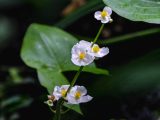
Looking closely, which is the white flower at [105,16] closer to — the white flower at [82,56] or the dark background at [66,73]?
the white flower at [82,56]

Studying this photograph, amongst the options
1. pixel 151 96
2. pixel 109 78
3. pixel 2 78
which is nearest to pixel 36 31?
pixel 109 78

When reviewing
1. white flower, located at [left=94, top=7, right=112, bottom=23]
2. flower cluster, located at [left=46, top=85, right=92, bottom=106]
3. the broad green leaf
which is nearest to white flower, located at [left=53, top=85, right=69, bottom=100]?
flower cluster, located at [left=46, top=85, right=92, bottom=106]

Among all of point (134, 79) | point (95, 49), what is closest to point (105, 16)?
point (95, 49)

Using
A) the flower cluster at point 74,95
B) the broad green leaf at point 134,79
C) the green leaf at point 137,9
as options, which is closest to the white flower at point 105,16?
the green leaf at point 137,9

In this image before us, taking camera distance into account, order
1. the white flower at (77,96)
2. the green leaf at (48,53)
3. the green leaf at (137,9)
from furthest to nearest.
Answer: the green leaf at (48,53) < the green leaf at (137,9) < the white flower at (77,96)

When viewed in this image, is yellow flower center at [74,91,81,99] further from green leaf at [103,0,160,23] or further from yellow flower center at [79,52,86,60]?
green leaf at [103,0,160,23]

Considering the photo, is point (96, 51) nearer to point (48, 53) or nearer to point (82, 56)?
point (82, 56)
